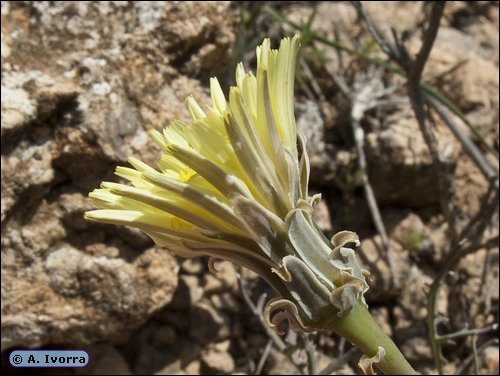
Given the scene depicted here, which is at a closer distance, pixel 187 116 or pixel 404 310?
pixel 187 116

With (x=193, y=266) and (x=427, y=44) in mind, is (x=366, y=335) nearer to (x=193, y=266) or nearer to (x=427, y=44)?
(x=427, y=44)

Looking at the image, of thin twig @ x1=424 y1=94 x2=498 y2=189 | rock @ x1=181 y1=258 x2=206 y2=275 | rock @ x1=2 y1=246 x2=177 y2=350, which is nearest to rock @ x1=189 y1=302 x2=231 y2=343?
rock @ x1=181 y1=258 x2=206 y2=275

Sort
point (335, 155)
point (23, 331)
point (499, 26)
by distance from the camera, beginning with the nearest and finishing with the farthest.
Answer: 1. point (23, 331)
2. point (335, 155)
3. point (499, 26)

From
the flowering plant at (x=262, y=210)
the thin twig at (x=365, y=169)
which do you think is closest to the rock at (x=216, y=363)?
the thin twig at (x=365, y=169)

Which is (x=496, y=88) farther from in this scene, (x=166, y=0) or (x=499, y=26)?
(x=166, y=0)

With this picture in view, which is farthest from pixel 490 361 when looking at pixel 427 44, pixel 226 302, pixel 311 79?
pixel 311 79

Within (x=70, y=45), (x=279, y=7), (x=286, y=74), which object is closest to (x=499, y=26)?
(x=279, y=7)

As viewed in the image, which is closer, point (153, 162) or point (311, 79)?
point (153, 162)
